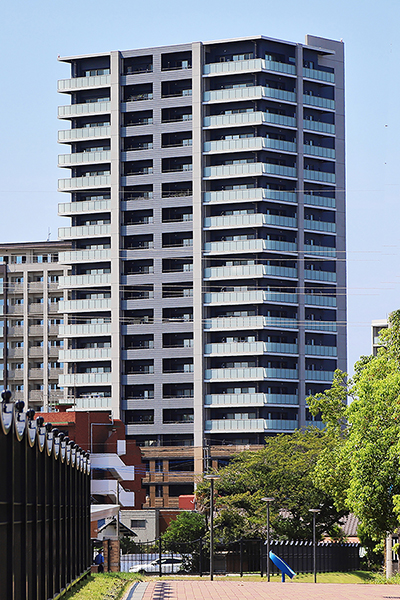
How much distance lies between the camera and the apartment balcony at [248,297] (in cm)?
8725

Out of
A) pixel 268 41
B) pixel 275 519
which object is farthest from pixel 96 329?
pixel 275 519

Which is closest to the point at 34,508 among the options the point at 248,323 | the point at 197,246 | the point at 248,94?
the point at 248,323

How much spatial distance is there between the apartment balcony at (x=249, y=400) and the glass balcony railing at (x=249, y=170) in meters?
21.1

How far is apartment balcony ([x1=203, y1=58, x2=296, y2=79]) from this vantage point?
3504 inches

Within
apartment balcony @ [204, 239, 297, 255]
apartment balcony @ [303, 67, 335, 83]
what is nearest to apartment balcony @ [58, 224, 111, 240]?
apartment balcony @ [204, 239, 297, 255]

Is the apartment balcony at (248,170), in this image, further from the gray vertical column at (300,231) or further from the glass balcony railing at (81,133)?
the glass balcony railing at (81,133)

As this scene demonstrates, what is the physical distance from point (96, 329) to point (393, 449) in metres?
66.2

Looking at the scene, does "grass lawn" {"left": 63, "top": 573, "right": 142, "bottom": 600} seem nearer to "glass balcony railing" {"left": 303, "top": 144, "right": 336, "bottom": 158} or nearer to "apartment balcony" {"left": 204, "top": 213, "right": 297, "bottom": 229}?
"apartment balcony" {"left": 204, "top": 213, "right": 297, "bottom": 229}

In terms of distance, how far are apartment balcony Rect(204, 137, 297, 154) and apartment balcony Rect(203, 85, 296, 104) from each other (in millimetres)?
4046

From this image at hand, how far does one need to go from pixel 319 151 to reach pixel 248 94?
932 cm

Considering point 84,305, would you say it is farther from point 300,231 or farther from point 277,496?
point 277,496

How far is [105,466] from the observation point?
76.0m

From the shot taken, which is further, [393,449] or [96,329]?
[96,329]

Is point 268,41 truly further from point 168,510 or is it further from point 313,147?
point 168,510
